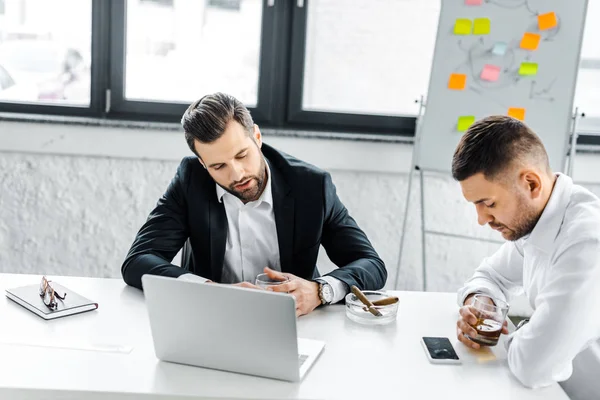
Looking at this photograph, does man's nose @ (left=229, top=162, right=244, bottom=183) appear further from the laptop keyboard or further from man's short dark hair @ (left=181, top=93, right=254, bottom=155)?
the laptop keyboard

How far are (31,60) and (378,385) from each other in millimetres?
2575

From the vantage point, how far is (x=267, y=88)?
3303 mm

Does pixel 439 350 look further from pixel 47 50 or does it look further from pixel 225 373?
pixel 47 50

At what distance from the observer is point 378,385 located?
52.6 inches

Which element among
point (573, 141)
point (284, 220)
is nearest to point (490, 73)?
point (573, 141)

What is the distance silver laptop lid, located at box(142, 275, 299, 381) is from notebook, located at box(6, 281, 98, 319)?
32 centimetres

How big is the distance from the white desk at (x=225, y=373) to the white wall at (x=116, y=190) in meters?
1.58

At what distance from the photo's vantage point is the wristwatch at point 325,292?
1737mm

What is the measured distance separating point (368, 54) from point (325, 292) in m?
1.82

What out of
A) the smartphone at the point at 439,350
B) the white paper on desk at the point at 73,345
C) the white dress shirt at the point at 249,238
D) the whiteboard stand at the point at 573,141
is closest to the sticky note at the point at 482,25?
the whiteboard stand at the point at 573,141

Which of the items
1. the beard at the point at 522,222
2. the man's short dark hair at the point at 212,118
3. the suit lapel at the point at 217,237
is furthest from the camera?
the suit lapel at the point at 217,237

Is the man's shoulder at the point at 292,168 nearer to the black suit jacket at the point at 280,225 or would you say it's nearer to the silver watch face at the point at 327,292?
the black suit jacket at the point at 280,225

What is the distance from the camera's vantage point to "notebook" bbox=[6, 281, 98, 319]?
1.61m

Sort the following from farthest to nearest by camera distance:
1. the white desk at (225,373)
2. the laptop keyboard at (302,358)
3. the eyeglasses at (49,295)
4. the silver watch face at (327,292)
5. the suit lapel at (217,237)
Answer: the suit lapel at (217,237), the silver watch face at (327,292), the eyeglasses at (49,295), the laptop keyboard at (302,358), the white desk at (225,373)
